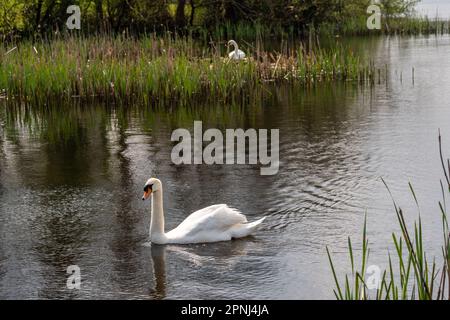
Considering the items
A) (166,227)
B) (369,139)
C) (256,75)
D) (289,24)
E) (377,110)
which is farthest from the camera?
(289,24)

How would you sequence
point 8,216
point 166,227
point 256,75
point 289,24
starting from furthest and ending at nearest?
1. point 289,24
2. point 256,75
3. point 8,216
4. point 166,227

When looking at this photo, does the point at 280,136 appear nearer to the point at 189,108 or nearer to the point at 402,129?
the point at 402,129

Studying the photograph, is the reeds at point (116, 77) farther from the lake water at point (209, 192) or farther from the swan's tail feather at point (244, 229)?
the swan's tail feather at point (244, 229)

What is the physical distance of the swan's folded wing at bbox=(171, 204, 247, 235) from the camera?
10492 mm

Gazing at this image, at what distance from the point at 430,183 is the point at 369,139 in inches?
161

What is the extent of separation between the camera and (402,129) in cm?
1816

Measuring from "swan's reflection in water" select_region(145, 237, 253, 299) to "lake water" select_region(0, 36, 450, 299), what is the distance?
0.02 m

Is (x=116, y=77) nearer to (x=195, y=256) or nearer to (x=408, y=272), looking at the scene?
(x=195, y=256)

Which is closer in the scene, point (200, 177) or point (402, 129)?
point (200, 177)

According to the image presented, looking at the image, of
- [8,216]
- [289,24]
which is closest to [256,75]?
[8,216]

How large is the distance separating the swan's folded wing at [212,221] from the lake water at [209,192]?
0.25 m

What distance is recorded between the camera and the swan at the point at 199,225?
410 inches

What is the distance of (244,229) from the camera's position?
34.9ft

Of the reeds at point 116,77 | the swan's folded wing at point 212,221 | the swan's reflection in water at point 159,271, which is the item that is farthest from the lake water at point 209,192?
the reeds at point 116,77
